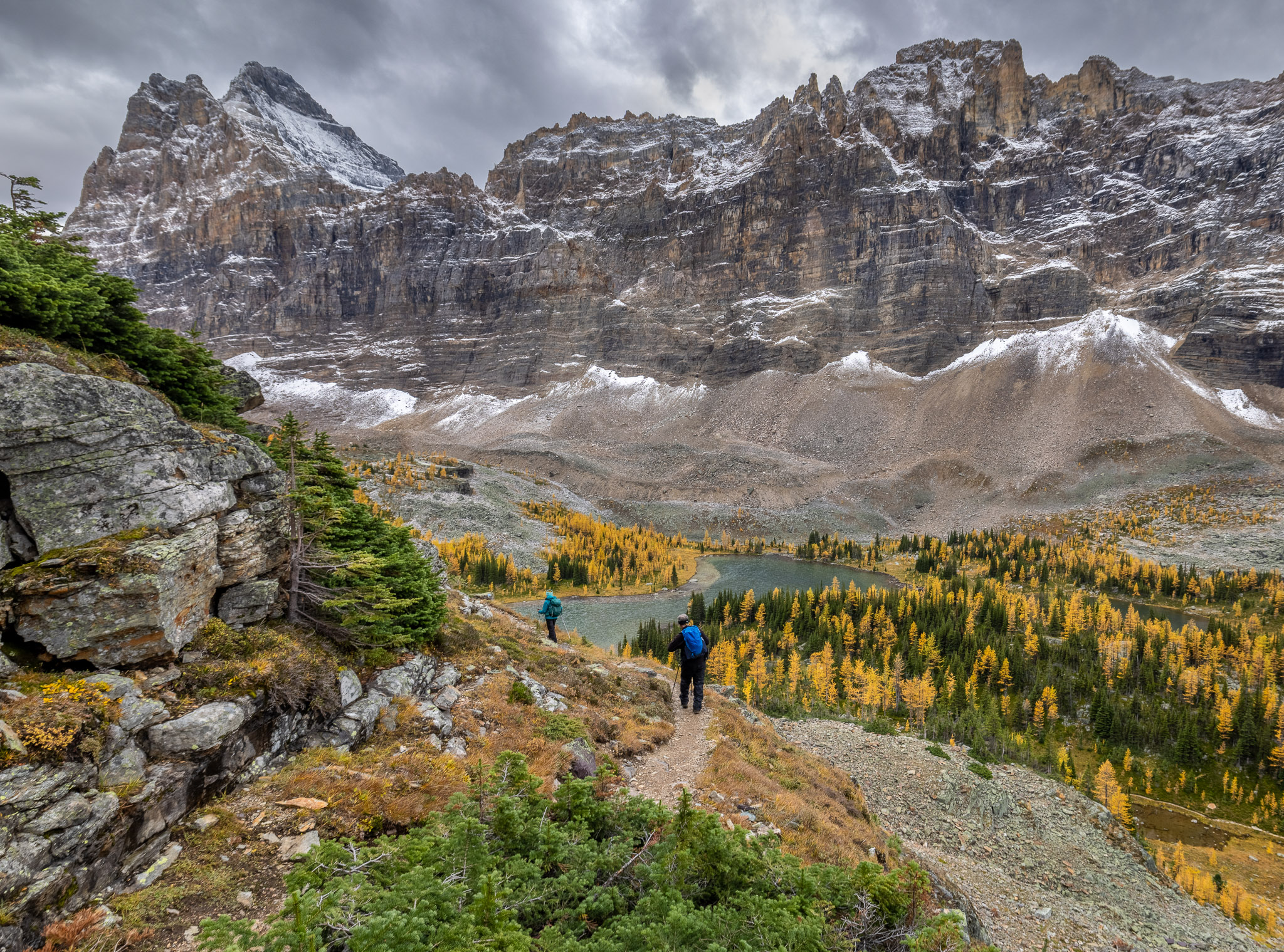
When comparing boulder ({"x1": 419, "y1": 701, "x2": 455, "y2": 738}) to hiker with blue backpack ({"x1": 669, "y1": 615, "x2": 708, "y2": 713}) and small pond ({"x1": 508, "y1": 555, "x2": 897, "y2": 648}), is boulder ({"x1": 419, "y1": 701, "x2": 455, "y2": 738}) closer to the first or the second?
hiker with blue backpack ({"x1": 669, "y1": 615, "x2": 708, "y2": 713})

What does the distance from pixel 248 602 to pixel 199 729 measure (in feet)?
10.2

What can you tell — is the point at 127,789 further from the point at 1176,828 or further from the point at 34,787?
the point at 1176,828

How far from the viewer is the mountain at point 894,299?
120750mm

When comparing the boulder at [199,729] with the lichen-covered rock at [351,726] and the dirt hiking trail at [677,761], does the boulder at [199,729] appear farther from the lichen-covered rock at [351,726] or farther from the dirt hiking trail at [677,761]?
the dirt hiking trail at [677,761]

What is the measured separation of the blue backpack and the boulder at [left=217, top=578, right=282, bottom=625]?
9.19m

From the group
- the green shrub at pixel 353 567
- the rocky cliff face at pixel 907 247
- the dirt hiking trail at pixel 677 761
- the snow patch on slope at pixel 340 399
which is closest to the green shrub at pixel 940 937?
the dirt hiking trail at pixel 677 761

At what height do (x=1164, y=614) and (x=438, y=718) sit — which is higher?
(x=438, y=718)

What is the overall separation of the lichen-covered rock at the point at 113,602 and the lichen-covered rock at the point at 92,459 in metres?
0.50

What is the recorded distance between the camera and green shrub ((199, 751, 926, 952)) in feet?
13.0

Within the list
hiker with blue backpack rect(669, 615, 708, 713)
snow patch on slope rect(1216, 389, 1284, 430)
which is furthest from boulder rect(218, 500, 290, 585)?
snow patch on slope rect(1216, 389, 1284, 430)

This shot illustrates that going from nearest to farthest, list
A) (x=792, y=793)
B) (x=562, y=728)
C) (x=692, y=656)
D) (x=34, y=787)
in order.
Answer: (x=34, y=787), (x=562, y=728), (x=792, y=793), (x=692, y=656)

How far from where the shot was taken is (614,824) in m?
6.93

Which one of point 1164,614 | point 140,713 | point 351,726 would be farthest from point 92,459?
point 1164,614

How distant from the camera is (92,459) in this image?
793 cm
